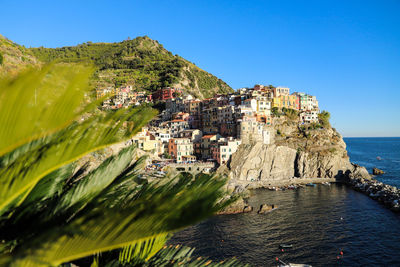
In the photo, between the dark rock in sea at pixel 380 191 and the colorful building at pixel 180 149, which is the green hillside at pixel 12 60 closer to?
the colorful building at pixel 180 149

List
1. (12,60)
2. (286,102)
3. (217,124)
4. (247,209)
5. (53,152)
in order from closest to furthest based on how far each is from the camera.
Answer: (53,152), (12,60), (247,209), (217,124), (286,102)

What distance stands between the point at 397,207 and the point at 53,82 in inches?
1467

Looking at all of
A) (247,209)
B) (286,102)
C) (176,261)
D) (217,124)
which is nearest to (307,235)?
(247,209)

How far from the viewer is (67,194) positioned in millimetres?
1663

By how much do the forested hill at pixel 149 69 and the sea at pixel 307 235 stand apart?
5863cm


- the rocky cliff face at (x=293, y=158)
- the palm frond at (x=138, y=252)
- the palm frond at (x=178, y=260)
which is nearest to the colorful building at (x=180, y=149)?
the rocky cliff face at (x=293, y=158)

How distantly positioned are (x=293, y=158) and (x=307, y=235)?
26.8 meters

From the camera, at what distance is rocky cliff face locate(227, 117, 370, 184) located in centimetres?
4444

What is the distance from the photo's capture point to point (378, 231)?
2383cm

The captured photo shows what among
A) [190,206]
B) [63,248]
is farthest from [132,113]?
[63,248]

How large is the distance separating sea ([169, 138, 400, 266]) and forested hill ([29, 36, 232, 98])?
5863 cm

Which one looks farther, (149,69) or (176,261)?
(149,69)

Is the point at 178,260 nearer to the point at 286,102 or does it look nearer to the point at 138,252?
the point at 138,252

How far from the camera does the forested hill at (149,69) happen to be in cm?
8444
